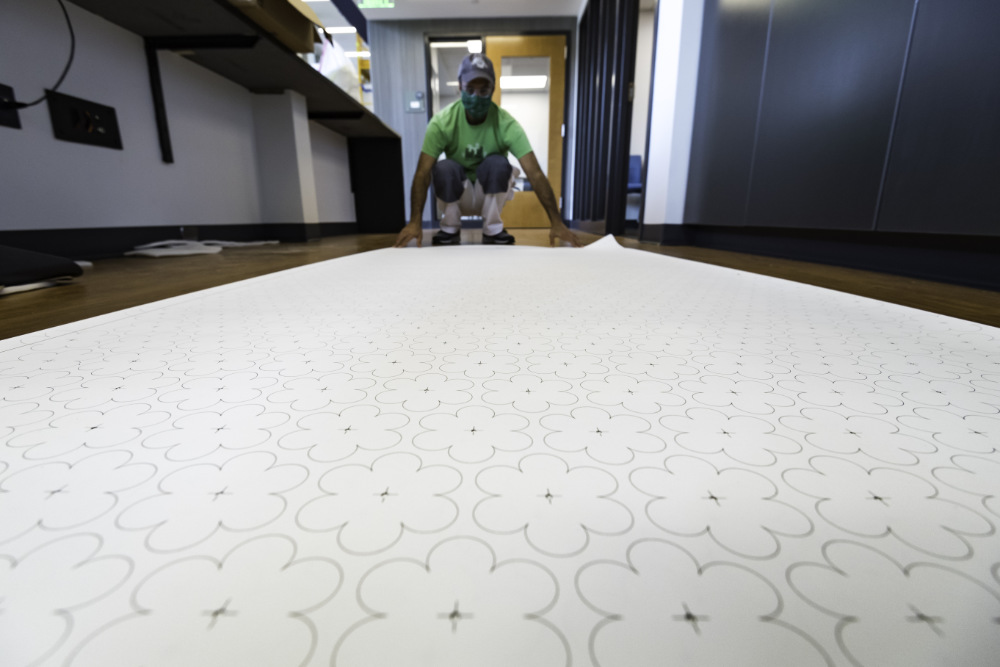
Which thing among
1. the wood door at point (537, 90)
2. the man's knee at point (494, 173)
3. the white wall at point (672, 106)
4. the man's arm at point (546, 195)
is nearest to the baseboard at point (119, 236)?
the man's knee at point (494, 173)

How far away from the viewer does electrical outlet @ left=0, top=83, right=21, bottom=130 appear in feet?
4.24

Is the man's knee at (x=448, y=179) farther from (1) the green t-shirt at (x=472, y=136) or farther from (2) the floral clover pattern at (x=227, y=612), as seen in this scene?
(2) the floral clover pattern at (x=227, y=612)

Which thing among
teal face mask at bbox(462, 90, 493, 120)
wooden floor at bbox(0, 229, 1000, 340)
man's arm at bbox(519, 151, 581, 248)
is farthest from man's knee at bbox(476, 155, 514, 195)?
wooden floor at bbox(0, 229, 1000, 340)

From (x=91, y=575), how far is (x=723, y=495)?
31 cm

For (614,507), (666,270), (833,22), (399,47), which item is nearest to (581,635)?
(614,507)

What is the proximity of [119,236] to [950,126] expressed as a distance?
2.58 metres

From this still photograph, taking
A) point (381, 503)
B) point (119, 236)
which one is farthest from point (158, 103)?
point (381, 503)

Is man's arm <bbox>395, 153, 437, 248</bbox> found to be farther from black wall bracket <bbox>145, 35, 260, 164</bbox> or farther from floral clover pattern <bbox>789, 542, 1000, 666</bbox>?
floral clover pattern <bbox>789, 542, 1000, 666</bbox>

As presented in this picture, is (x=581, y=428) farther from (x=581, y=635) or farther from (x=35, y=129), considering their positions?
(x=35, y=129)

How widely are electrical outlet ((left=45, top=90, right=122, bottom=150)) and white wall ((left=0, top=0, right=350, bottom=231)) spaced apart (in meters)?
0.02

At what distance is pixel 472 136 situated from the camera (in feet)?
7.73

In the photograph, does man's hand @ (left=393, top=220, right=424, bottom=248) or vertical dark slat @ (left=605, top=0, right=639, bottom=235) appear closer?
man's hand @ (left=393, top=220, right=424, bottom=248)

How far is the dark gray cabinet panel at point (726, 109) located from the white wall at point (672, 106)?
55 millimetres

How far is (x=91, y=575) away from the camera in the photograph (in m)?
0.20
